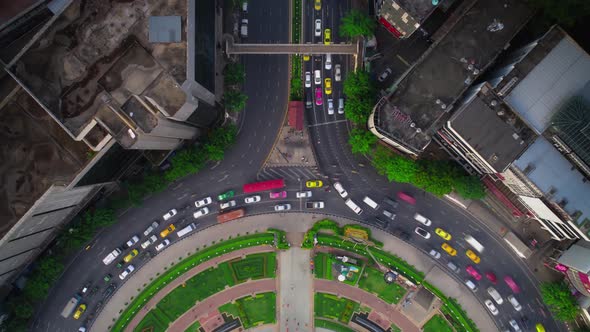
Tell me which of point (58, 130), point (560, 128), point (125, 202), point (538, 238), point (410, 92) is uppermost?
point (560, 128)

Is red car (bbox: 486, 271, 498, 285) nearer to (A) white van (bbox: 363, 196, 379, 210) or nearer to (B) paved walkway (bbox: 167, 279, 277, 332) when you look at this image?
(A) white van (bbox: 363, 196, 379, 210)

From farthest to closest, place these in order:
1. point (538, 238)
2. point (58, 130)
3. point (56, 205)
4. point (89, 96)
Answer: point (538, 238) < point (56, 205) < point (58, 130) < point (89, 96)

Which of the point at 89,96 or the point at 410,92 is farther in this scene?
the point at 410,92

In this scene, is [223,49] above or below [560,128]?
below

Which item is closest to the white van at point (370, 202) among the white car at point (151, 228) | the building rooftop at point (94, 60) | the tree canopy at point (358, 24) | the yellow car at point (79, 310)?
the tree canopy at point (358, 24)

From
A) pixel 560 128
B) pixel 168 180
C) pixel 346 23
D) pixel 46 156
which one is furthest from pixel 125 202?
pixel 560 128

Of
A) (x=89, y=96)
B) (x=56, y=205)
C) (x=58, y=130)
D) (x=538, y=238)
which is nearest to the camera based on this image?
(x=89, y=96)

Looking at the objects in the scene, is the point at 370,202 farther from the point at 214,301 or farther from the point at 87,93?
the point at 87,93

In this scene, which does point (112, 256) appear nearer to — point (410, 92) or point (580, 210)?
point (410, 92)

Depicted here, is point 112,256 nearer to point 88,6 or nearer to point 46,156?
point 46,156
